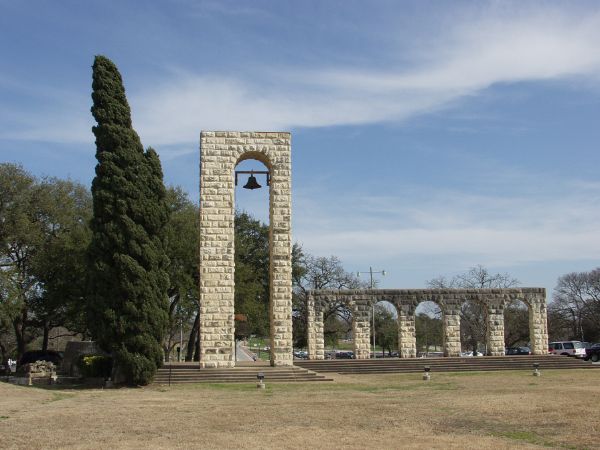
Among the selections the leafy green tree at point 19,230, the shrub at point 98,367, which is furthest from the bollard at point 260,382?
the leafy green tree at point 19,230

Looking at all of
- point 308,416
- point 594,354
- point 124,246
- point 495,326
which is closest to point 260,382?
point 124,246

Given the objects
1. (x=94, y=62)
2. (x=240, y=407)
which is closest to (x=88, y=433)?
(x=240, y=407)

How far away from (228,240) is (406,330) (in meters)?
11.3

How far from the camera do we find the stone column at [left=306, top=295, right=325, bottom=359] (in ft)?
98.7

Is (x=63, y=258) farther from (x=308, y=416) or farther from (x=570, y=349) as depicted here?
(x=570, y=349)

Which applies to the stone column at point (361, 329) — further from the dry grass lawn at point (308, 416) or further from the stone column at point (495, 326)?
the dry grass lawn at point (308, 416)

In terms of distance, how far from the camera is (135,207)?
20.8 m

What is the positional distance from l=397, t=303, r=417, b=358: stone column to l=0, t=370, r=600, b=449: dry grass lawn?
10091 millimetres

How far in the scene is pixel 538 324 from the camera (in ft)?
102

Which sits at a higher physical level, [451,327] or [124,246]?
[124,246]

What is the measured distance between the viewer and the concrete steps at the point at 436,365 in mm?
27344

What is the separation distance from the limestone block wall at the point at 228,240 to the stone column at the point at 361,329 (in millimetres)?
6865

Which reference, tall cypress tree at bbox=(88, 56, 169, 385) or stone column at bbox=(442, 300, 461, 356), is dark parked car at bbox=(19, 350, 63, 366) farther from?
stone column at bbox=(442, 300, 461, 356)

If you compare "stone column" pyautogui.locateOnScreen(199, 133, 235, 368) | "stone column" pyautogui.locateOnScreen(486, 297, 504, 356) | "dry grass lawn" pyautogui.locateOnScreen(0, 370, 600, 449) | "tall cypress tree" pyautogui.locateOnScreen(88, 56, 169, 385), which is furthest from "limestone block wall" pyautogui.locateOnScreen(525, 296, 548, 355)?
"tall cypress tree" pyautogui.locateOnScreen(88, 56, 169, 385)
